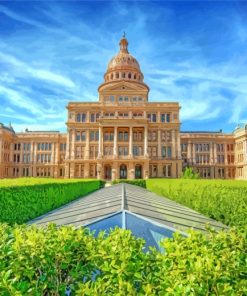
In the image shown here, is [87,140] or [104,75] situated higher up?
[104,75]

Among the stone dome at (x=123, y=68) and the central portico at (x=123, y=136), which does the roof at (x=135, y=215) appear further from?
the stone dome at (x=123, y=68)

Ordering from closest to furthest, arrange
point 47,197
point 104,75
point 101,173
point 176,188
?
point 47,197 < point 176,188 < point 101,173 < point 104,75

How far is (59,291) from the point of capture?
8.91ft

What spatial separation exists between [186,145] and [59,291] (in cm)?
6894

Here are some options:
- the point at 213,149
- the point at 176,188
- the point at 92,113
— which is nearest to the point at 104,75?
the point at 92,113

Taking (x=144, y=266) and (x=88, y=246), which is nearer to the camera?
(x=144, y=266)

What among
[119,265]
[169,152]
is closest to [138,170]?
[169,152]

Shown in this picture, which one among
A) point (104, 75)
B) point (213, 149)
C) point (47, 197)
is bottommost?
point (47, 197)

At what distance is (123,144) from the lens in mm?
58531

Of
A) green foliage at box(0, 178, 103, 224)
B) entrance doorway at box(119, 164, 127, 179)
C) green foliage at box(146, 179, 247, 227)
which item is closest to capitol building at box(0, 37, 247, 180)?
entrance doorway at box(119, 164, 127, 179)

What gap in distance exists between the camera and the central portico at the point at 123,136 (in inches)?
2234

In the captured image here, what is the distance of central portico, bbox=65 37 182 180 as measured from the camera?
5675 cm

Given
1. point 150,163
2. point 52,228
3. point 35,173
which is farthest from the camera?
point 35,173

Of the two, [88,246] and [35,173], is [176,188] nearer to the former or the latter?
[88,246]
